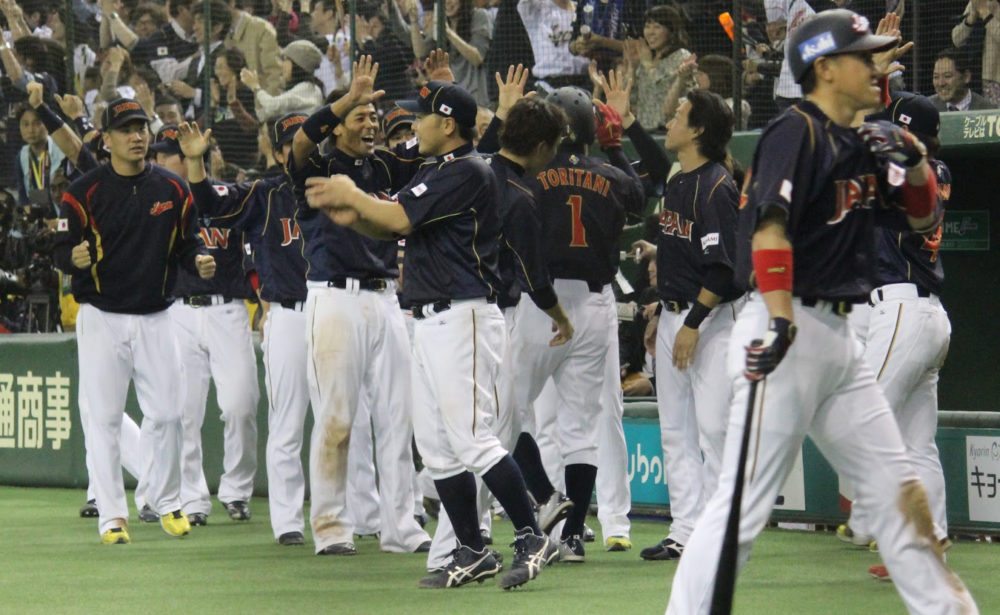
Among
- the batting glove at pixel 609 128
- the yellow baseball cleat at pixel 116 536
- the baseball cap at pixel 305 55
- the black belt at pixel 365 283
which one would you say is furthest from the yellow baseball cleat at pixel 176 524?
the baseball cap at pixel 305 55

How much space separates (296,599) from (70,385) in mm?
6056

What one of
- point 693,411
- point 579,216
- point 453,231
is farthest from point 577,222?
point 453,231

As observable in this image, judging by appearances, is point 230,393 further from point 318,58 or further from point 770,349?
point 318,58

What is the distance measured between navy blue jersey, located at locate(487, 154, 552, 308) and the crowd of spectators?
3033 millimetres

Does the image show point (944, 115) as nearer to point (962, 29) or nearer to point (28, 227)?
point (962, 29)

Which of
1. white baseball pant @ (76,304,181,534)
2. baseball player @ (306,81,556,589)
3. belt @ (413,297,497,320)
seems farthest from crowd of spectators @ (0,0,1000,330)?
belt @ (413,297,497,320)

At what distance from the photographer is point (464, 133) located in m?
6.32

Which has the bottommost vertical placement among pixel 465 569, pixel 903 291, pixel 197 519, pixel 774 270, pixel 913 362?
pixel 197 519

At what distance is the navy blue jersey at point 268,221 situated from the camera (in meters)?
8.12

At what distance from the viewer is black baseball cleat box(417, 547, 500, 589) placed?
618 cm

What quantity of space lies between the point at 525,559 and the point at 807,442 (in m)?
2.97

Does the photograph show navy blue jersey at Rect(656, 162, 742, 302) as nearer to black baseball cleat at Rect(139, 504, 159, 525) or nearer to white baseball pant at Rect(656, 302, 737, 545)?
white baseball pant at Rect(656, 302, 737, 545)

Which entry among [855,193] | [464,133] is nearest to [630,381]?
[464,133]

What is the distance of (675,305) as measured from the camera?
282 inches
